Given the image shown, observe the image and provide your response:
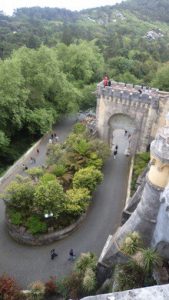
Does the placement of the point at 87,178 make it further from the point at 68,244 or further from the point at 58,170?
the point at 68,244

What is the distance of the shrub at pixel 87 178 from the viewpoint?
25406 mm

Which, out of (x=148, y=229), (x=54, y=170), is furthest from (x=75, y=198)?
(x=148, y=229)

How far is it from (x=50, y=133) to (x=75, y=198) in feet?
50.8

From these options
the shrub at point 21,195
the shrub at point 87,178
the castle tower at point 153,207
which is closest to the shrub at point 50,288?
the castle tower at point 153,207

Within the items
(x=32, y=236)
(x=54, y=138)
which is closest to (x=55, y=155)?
(x=54, y=138)

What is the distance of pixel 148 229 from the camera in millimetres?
16703

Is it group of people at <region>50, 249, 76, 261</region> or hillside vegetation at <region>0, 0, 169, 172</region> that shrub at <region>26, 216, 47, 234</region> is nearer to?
group of people at <region>50, 249, 76, 261</region>

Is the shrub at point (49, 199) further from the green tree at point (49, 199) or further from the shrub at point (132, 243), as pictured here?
the shrub at point (132, 243)

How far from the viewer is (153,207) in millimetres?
16031

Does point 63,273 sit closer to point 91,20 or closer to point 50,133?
point 50,133

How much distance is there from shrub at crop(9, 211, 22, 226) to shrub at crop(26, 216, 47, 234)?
0.66m

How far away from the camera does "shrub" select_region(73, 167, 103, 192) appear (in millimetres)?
25406

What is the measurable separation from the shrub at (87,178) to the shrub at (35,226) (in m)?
4.22

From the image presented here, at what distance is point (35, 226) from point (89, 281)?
6752 mm
